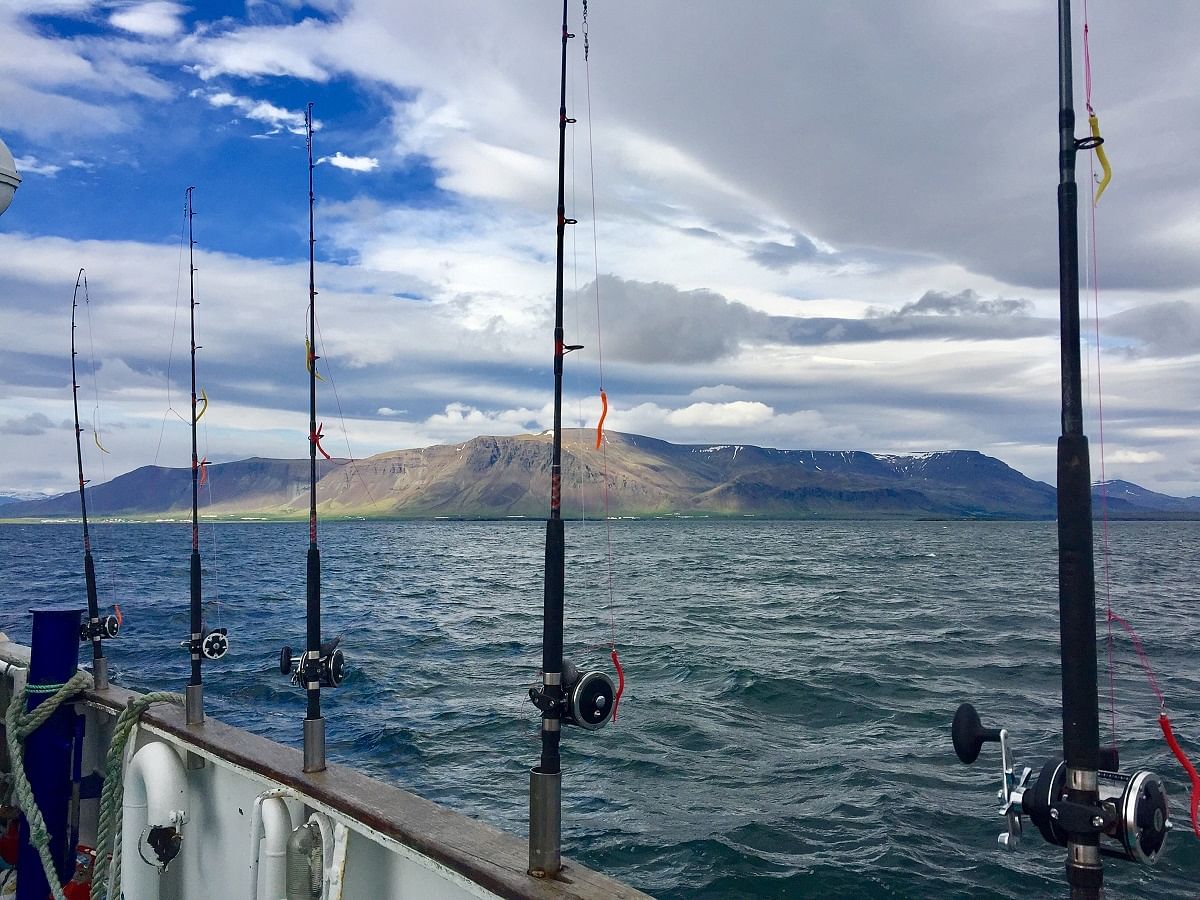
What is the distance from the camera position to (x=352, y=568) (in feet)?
203

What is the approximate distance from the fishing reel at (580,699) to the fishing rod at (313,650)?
1667 millimetres

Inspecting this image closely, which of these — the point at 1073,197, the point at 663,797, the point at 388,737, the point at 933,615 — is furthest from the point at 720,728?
the point at 933,615

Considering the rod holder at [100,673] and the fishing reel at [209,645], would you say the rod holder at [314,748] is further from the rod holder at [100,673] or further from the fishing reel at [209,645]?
the rod holder at [100,673]

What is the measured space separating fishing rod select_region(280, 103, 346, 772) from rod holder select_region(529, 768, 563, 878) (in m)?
1.76

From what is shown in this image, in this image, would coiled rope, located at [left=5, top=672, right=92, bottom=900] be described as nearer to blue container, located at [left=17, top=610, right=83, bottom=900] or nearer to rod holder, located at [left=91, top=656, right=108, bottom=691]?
blue container, located at [left=17, top=610, right=83, bottom=900]

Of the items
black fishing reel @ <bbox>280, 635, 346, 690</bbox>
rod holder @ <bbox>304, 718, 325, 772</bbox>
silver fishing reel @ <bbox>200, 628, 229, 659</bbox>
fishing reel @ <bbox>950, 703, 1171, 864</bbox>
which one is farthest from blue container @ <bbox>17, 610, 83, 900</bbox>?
fishing reel @ <bbox>950, 703, 1171, 864</bbox>

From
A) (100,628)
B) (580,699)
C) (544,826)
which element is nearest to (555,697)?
(580,699)

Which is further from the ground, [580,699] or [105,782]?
[580,699]

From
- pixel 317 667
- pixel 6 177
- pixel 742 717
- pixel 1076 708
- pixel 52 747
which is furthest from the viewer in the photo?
pixel 742 717

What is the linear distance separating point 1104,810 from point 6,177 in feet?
20.1

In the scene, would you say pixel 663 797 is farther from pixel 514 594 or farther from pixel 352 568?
pixel 352 568

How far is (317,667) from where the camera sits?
588 cm

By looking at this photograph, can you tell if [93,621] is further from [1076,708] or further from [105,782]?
[1076,708]

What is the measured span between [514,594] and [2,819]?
35271 millimetres
